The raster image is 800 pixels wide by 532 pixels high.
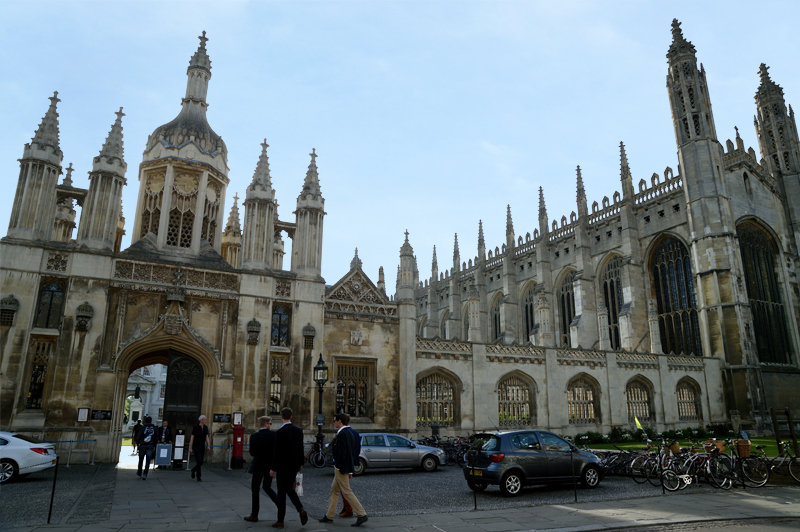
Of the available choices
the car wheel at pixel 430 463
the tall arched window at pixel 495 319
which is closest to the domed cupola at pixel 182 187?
the car wheel at pixel 430 463

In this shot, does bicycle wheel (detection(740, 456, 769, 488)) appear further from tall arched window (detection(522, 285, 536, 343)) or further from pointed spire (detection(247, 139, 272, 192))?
tall arched window (detection(522, 285, 536, 343))

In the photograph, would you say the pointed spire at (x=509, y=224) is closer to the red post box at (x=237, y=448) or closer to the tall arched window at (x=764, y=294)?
the tall arched window at (x=764, y=294)

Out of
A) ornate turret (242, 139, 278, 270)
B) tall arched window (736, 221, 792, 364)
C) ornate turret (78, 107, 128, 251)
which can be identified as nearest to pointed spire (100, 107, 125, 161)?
ornate turret (78, 107, 128, 251)

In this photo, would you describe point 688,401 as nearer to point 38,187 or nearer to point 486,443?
point 486,443

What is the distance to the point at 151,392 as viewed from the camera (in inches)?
2079

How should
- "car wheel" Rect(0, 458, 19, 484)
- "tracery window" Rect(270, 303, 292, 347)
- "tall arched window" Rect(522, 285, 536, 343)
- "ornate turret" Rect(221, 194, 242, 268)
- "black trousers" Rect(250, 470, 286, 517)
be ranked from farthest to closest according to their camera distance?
"tall arched window" Rect(522, 285, 536, 343), "ornate turret" Rect(221, 194, 242, 268), "tracery window" Rect(270, 303, 292, 347), "car wheel" Rect(0, 458, 19, 484), "black trousers" Rect(250, 470, 286, 517)

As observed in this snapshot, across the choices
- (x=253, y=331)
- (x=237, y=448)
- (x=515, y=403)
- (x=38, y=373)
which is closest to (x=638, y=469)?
(x=515, y=403)

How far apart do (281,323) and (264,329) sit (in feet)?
2.52

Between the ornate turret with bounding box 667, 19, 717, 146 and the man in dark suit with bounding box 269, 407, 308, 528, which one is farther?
the ornate turret with bounding box 667, 19, 717, 146

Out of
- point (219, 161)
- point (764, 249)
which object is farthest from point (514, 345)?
point (764, 249)

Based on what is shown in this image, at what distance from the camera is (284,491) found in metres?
7.59

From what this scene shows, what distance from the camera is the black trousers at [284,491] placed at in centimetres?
752

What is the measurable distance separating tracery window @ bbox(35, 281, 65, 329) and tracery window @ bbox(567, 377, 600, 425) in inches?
836

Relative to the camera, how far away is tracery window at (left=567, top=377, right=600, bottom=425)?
25258 mm
